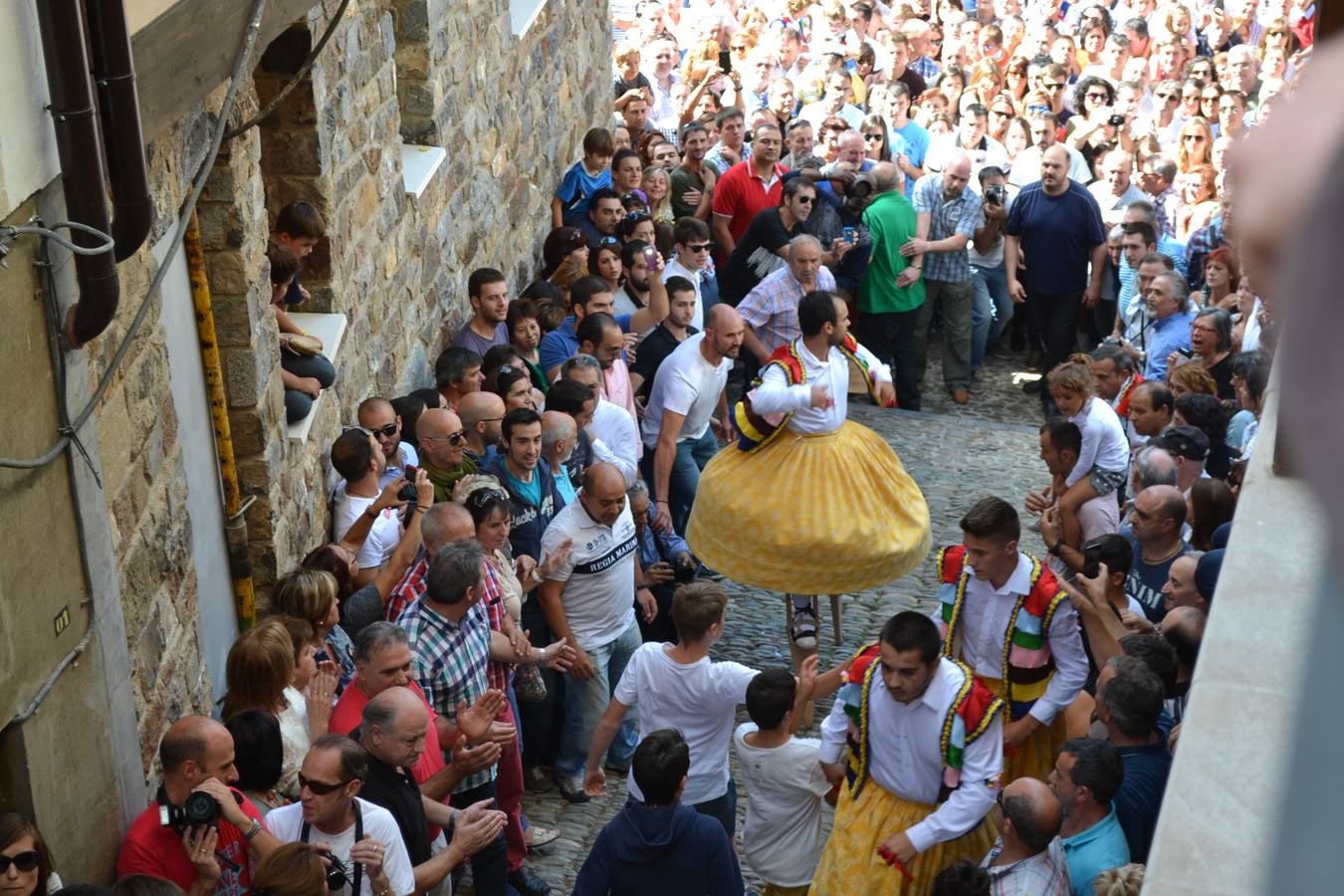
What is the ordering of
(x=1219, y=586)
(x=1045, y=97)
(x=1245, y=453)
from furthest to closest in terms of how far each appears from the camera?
(x=1045, y=97) < (x=1245, y=453) < (x=1219, y=586)

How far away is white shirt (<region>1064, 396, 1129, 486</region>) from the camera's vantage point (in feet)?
24.5

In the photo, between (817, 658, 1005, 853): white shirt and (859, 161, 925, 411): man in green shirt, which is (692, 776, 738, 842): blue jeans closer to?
(817, 658, 1005, 853): white shirt

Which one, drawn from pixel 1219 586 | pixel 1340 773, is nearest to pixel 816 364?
pixel 1219 586

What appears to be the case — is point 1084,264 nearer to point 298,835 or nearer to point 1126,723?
point 1126,723

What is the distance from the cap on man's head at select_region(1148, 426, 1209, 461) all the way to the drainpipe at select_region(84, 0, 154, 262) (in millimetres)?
4664

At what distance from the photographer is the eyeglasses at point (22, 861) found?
366 centimetres

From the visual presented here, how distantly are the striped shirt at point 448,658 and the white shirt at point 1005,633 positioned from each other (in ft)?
6.02

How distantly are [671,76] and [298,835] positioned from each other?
1162cm

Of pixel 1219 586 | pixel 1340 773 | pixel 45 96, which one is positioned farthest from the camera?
pixel 45 96

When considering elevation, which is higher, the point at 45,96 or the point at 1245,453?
the point at 45,96

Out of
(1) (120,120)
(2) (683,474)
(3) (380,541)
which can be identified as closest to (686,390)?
(2) (683,474)

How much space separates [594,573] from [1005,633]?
1768mm

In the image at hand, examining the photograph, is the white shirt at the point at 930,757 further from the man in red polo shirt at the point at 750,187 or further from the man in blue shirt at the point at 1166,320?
the man in red polo shirt at the point at 750,187

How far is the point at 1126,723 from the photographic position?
5035 millimetres
